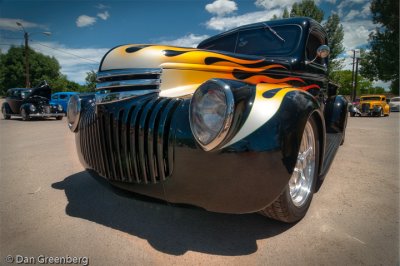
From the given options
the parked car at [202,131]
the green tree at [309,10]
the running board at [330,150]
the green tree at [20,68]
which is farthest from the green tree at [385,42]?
the green tree at [20,68]

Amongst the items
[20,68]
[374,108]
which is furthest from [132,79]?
[20,68]

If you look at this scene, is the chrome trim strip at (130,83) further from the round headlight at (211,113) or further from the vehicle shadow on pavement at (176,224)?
the vehicle shadow on pavement at (176,224)

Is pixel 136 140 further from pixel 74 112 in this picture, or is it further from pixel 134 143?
pixel 74 112

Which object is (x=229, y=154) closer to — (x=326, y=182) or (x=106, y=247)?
(x=106, y=247)

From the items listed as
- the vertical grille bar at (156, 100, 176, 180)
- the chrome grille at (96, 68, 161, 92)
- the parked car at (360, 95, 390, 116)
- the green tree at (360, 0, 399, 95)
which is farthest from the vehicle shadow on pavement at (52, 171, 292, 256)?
the green tree at (360, 0, 399, 95)

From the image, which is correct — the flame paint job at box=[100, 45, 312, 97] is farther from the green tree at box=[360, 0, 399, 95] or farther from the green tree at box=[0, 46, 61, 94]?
the green tree at box=[0, 46, 61, 94]

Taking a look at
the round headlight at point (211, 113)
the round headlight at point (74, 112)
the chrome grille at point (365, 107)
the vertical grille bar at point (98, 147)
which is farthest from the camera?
the chrome grille at point (365, 107)

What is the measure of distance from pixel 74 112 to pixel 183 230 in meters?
1.56

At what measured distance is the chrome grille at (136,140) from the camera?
1653mm

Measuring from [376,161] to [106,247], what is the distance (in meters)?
3.99

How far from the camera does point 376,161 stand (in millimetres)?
4004

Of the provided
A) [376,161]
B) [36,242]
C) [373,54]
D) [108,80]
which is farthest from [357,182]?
[373,54]

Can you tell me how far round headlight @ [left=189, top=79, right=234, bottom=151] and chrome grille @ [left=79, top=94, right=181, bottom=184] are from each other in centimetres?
20

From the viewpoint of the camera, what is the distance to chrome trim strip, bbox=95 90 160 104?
188cm
